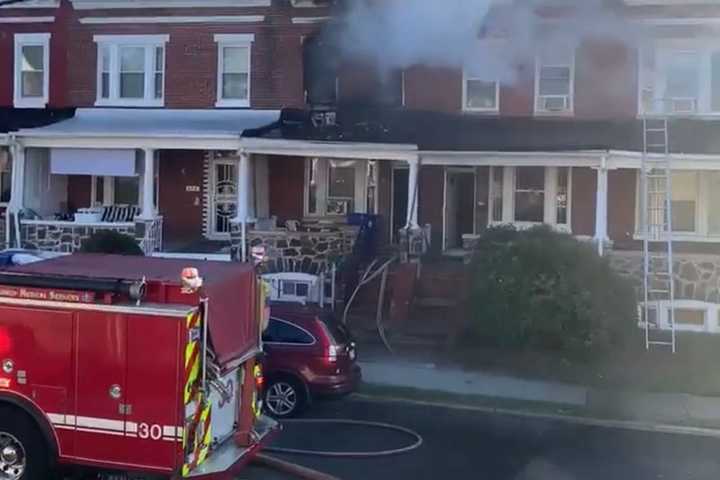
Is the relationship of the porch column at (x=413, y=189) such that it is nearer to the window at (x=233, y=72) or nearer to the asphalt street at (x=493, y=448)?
the window at (x=233, y=72)

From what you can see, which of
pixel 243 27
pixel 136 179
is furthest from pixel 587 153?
pixel 136 179

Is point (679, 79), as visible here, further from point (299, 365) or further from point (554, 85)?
point (299, 365)

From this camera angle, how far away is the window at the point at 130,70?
23906 millimetres

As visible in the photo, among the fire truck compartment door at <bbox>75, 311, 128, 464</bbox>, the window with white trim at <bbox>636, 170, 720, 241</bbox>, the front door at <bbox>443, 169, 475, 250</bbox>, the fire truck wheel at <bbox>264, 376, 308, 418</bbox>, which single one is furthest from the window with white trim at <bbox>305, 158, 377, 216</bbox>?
the fire truck compartment door at <bbox>75, 311, 128, 464</bbox>

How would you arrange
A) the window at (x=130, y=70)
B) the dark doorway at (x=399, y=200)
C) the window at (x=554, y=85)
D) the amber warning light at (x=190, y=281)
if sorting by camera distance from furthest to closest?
the window at (x=130, y=70) → the dark doorway at (x=399, y=200) → the window at (x=554, y=85) → the amber warning light at (x=190, y=281)

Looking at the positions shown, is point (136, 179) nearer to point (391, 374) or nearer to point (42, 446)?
point (391, 374)

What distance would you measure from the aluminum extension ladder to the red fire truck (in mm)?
11254

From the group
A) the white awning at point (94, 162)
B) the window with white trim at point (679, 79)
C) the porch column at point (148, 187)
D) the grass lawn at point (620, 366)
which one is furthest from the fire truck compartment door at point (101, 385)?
the window with white trim at point (679, 79)

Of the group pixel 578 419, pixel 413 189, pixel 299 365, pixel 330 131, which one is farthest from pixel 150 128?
pixel 578 419

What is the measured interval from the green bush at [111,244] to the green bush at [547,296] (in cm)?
678

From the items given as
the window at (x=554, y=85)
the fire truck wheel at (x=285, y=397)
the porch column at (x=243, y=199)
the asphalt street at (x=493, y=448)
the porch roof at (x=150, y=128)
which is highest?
the window at (x=554, y=85)

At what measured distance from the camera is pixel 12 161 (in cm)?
2297

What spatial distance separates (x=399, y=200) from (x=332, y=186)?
1.55 metres

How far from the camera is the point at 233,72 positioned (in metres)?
23.6
